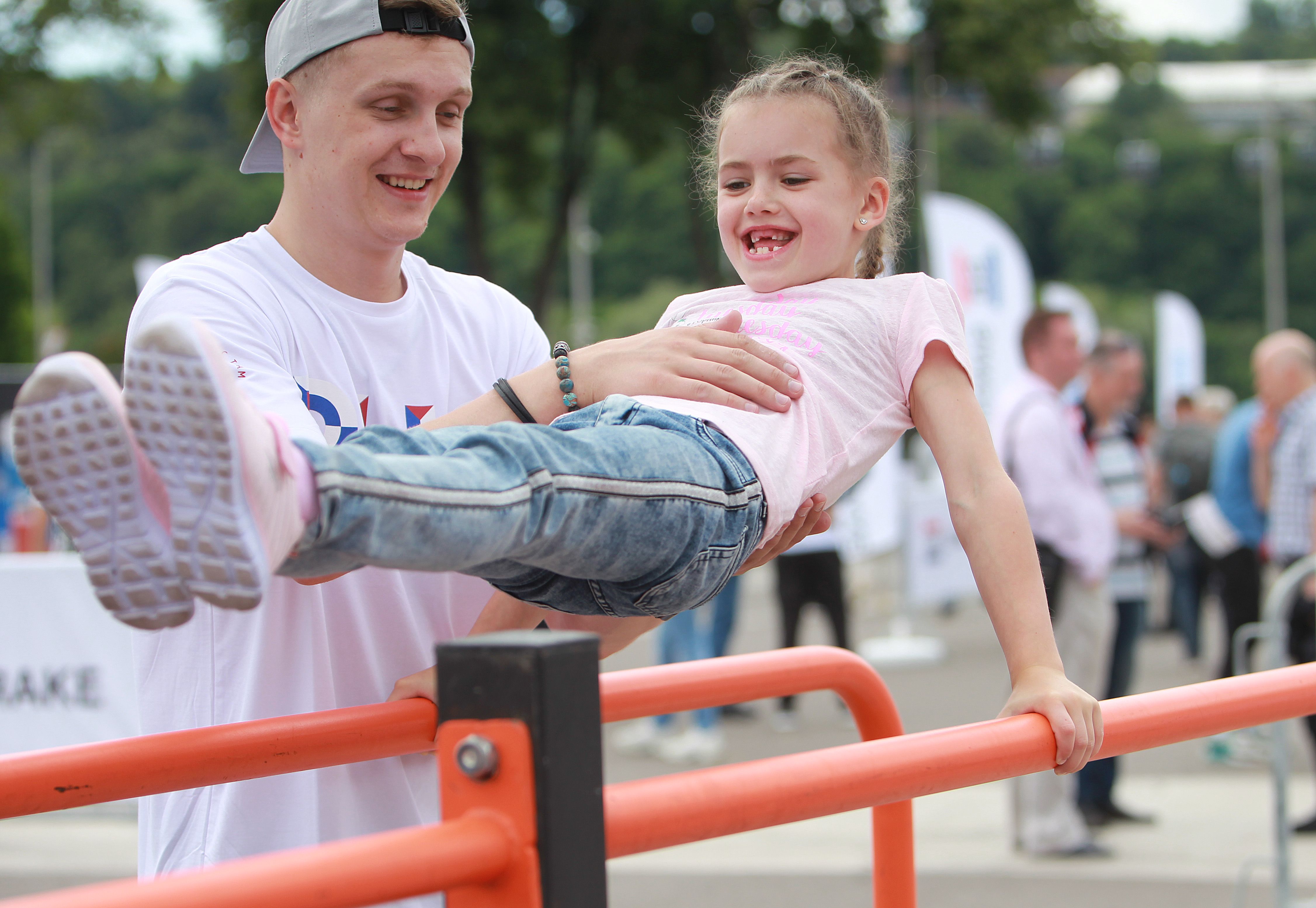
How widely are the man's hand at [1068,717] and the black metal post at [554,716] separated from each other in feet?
2.16

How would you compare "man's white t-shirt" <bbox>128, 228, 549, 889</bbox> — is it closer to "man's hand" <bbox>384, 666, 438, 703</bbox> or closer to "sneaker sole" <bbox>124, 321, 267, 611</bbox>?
"man's hand" <bbox>384, 666, 438, 703</bbox>

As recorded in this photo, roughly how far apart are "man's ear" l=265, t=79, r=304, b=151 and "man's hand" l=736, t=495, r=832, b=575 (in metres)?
0.88

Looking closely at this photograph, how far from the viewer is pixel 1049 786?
478cm

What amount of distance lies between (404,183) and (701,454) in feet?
2.15

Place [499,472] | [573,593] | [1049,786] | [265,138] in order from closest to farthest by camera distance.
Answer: [499,472] → [573,593] → [265,138] → [1049,786]

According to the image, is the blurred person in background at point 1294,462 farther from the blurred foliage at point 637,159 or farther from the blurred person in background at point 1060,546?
the blurred foliage at point 637,159

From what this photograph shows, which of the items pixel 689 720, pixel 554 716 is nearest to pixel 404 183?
pixel 554 716

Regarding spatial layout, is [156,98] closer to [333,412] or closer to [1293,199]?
[333,412]

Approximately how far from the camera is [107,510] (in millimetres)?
1187

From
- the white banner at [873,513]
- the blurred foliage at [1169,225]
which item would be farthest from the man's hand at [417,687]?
the blurred foliage at [1169,225]

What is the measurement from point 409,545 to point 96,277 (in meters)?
56.0

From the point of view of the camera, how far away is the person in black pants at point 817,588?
6980 mm

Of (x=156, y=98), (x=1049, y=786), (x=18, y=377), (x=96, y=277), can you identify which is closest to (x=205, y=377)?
(x=1049, y=786)

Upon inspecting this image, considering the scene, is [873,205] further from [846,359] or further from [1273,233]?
[1273,233]
